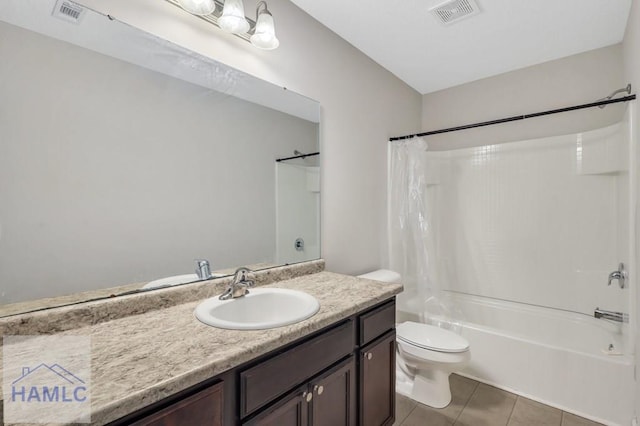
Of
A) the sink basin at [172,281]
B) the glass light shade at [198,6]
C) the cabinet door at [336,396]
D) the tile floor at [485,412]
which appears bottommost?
the tile floor at [485,412]

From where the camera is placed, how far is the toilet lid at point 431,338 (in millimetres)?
1815

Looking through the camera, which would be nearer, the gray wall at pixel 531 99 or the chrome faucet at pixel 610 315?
the chrome faucet at pixel 610 315

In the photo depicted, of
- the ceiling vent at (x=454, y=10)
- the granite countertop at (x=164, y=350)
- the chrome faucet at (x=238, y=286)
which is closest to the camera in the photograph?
the granite countertop at (x=164, y=350)

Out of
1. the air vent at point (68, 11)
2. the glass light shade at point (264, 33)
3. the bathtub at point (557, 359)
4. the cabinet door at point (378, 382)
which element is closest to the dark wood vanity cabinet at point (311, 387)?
the cabinet door at point (378, 382)

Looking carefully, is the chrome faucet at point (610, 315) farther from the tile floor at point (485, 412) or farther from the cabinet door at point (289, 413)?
the cabinet door at point (289, 413)

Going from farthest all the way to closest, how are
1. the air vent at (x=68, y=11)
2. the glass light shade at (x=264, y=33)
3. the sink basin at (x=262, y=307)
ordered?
the glass light shade at (x=264, y=33)
the sink basin at (x=262, y=307)
the air vent at (x=68, y=11)

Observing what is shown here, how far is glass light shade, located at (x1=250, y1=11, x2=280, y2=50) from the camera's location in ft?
4.64

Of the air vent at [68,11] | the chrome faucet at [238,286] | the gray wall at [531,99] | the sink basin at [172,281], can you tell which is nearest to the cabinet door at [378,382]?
the chrome faucet at [238,286]

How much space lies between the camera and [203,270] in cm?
132

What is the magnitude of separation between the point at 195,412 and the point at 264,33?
4.96ft

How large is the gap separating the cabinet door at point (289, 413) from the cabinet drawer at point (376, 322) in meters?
0.37

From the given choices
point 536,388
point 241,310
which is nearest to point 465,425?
point 536,388

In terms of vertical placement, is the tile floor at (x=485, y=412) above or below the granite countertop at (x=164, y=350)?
below

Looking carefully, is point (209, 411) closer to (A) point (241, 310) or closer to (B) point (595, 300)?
(A) point (241, 310)
